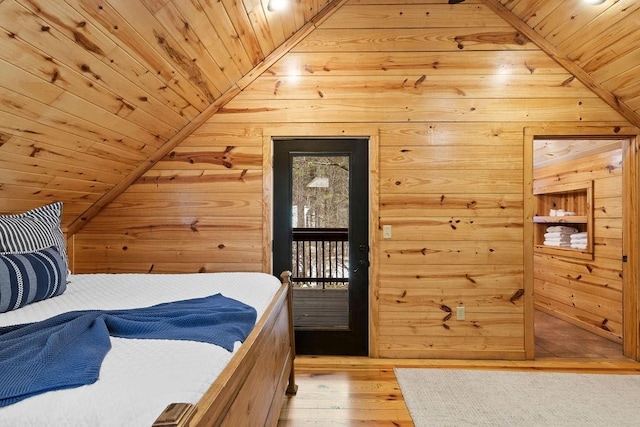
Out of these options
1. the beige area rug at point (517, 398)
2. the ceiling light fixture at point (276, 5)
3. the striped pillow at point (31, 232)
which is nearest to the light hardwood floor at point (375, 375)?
the beige area rug at point (517, 398)

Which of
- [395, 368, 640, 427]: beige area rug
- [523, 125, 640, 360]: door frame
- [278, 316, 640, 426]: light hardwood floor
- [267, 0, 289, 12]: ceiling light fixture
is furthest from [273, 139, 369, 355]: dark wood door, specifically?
[523, 125, 640, 360]: door frame

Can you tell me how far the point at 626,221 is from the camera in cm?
300

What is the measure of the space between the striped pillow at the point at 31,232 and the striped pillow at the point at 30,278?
3.7 inches

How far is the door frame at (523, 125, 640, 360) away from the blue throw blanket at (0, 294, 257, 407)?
8.34 feet

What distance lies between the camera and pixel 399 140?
3012 millimetres

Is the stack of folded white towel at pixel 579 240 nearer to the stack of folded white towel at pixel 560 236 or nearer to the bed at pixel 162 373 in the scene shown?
the stack of folded white towel at pixel 560 236

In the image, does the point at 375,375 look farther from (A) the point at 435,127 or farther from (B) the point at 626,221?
(B) the point at 626,221

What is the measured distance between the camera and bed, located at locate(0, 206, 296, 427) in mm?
753

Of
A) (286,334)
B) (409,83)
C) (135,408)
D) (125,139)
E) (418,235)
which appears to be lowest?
(286,334)

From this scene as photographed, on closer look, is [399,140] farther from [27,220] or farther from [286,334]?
[27,220]

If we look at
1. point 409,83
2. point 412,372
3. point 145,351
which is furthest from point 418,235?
point 145,351

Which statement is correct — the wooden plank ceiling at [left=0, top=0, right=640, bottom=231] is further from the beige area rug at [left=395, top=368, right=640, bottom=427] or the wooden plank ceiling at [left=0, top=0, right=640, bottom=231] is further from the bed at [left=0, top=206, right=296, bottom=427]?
the beige area rug at [left=395, top=368, right=640, bottom=427]

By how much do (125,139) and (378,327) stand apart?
250 centimetres

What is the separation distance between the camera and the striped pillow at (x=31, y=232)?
178 centimetres
